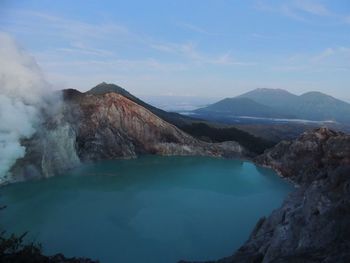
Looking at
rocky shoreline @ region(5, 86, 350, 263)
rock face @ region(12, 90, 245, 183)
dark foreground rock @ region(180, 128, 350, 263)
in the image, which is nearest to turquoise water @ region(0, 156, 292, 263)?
rocky shoreline @ region(5, 86, 350, 263)

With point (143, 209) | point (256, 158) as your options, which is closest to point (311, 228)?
point (143, 209)

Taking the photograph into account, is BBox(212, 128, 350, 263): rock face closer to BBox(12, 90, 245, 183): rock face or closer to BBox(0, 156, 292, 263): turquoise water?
BBox(0, 156, 292, 263): turquoise water

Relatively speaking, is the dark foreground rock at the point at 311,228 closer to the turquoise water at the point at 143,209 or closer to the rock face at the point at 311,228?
the rock face at the point at 311,228

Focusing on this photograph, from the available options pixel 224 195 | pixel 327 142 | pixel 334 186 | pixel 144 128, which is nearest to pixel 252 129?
pixel 144 128

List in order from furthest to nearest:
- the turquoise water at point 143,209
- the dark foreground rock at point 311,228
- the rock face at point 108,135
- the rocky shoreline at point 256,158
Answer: the rock face at point 108,135
the turquoise water at point 143,209
the rocky shoreline at point 256,158
the dark foreground rock at point 311,228

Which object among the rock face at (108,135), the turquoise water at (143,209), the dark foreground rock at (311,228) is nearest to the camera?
the dark foreground rock at (311,228)

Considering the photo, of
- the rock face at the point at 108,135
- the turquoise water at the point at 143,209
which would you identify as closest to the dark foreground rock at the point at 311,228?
the turquoise water at the point at 143,209

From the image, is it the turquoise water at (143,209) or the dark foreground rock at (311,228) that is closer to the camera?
the dark foreground rock at (311,228)
